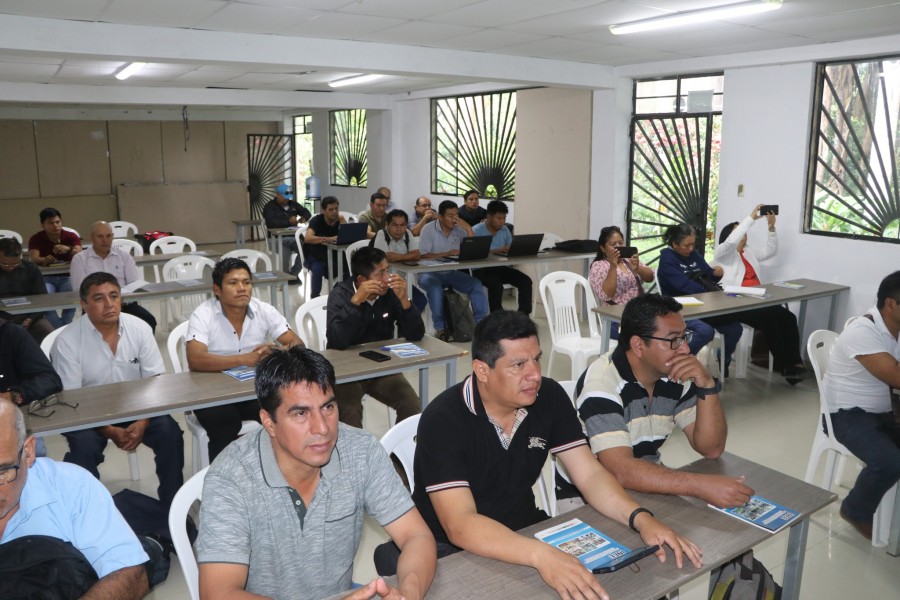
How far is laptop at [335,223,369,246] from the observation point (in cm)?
761

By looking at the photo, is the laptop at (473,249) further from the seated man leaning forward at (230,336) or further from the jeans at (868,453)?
the jeans at (868,453)

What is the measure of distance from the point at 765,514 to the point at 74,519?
180 cm

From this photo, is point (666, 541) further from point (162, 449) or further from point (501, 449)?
point (162, 449)

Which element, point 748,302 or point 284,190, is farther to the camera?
point 284,190

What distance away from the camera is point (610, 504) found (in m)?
2.00

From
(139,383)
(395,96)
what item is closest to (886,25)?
(139,383)

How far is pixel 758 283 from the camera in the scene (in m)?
5.80

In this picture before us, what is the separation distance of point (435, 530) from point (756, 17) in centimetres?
409

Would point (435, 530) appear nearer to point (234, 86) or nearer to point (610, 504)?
point (610, 504)

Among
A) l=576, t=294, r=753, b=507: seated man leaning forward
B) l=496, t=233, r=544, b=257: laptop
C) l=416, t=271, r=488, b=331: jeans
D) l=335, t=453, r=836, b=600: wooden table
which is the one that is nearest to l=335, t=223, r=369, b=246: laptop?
l=416, t=271, r=488, b=331: jeans

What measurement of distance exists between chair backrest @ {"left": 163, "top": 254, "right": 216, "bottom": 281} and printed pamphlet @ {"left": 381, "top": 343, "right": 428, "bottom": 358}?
325 cm

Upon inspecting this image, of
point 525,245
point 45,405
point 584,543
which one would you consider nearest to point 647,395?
point 584,543

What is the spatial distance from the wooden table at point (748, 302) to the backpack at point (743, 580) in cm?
247

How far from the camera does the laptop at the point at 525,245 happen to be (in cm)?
680
